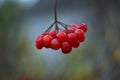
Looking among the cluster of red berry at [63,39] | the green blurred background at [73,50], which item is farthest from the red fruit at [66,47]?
the green blurred background at [73,50]

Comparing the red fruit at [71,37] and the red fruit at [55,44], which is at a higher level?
the red fruit at [71,37]

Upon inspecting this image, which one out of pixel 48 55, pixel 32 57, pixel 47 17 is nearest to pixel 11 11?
pixel 32 57

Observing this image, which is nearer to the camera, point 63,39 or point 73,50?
point 63,39

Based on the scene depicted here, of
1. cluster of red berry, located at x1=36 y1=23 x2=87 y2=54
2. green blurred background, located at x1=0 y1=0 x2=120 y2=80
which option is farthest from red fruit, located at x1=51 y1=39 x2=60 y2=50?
green blurred background, located at x1=0 y1=0 x2=120 y2=80

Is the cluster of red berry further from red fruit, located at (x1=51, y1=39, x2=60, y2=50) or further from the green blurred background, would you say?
the green blurred background

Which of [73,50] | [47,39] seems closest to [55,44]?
[47,39]

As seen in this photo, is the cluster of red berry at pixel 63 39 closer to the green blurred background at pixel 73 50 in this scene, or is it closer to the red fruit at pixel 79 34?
the red fruit at pixel 79 34

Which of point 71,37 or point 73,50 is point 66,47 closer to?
point 71,37
